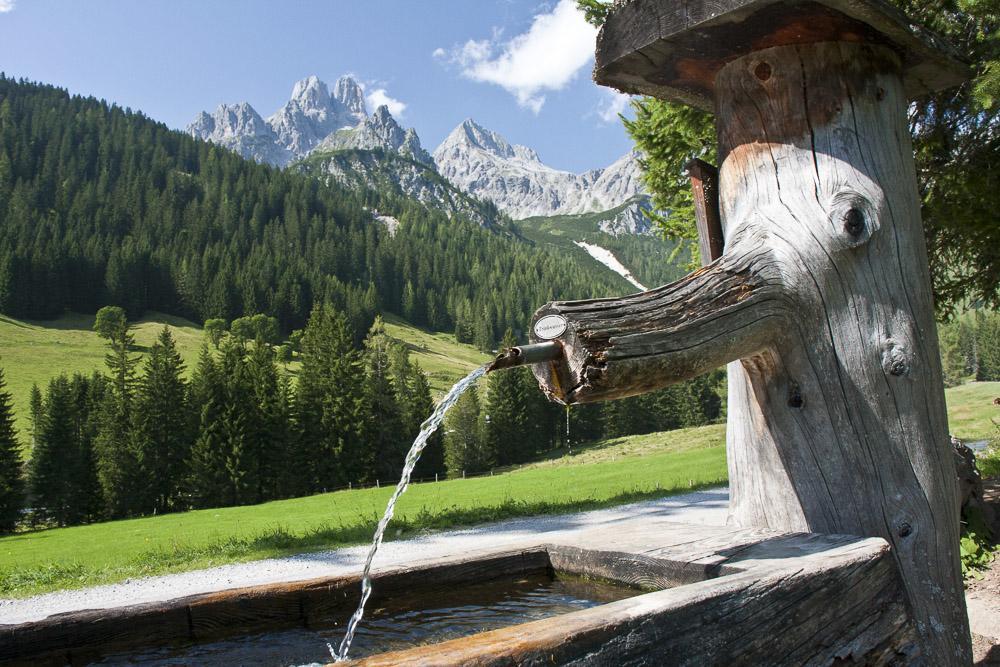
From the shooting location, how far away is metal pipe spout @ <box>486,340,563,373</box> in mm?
1837

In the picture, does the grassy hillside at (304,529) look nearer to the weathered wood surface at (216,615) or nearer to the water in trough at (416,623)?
the weathered wood surface at (216,615)

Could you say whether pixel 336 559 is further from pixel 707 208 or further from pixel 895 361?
pixel 895 361

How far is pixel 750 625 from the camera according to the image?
5.45ft

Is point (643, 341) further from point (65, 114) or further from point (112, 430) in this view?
point (65, 114)

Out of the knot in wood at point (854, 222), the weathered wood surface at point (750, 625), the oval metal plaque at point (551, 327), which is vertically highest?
the knot in wood at point (854, 222)

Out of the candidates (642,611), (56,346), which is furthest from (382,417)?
(642,611)

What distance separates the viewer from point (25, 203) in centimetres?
13238

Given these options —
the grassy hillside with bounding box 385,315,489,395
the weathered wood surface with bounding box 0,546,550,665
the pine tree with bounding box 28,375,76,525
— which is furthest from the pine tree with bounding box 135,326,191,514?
the weathered wood surface with bounding box 0,546,550,665

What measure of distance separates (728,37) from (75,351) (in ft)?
357

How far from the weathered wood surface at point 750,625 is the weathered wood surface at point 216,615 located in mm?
1389

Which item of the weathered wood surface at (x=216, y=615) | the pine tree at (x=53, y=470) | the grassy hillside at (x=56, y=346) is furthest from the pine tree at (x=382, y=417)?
the weathered wood surface at (x=216, y=615)

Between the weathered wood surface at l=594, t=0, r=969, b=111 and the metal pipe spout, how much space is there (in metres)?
1.26

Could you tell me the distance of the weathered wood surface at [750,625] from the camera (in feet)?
4.47

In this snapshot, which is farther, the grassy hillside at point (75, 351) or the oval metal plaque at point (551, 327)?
the grassy hillside at point (75, 351)
